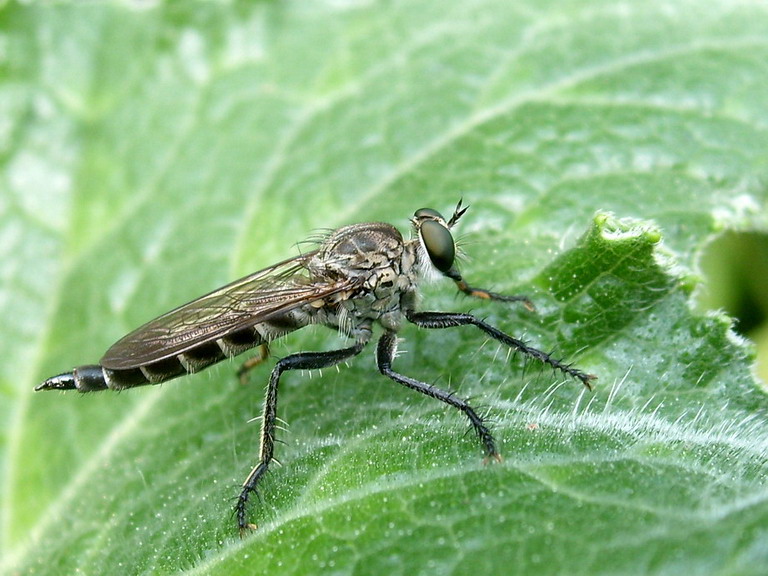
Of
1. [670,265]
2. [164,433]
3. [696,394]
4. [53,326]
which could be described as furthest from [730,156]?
[53,326]

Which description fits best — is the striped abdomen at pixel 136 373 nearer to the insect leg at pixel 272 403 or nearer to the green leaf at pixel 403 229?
the green leaf at pixel 403 229

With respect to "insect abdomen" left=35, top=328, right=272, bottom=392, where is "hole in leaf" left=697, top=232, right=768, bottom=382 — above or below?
below

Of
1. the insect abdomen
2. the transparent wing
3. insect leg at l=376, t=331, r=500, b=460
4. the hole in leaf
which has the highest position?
the transparent wing

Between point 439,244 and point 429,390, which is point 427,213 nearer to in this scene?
point 439,244

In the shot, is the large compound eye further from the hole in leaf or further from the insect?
the hole in leaf

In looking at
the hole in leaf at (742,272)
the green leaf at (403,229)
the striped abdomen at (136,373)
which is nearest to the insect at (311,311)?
the striped abdomen at (136,373)

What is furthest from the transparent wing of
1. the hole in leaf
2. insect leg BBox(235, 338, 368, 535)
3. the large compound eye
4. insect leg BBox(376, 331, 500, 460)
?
the hole in leaf
